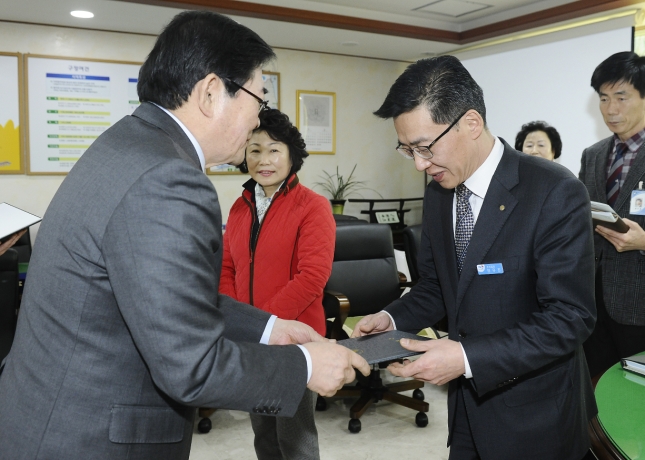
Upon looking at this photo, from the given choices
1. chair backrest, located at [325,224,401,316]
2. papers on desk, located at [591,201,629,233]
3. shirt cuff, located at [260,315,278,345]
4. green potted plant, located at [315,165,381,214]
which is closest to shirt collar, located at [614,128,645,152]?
papers on desk, located at [591,201,629,233]

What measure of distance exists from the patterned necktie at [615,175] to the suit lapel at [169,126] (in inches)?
93.3

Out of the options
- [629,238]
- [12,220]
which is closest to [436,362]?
[629,238]

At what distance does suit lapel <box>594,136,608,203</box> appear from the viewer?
9.47 ft

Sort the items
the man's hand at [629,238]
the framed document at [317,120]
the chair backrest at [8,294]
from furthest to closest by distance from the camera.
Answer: the framed document at [317,120]
the chair backrest at [8,294]
the man's hand at [629,238]

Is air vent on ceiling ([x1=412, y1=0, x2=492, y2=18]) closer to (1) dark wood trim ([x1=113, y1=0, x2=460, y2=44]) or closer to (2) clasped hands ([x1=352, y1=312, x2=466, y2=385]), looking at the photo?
(1) dark wood trim ([x1=113, y1=0, x2=460, y2=44])

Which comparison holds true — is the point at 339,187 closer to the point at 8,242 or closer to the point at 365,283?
the point at 365,283

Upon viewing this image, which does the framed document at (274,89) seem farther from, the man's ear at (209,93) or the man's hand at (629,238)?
the man's ear at (209,93)

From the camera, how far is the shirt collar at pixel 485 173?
4.99 ft

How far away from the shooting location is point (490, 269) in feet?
4.67

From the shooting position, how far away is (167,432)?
1.16m

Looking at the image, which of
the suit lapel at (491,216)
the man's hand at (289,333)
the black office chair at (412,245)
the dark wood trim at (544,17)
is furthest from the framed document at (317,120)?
the suit lapel at (491,216)

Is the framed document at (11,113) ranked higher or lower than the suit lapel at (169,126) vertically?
higher

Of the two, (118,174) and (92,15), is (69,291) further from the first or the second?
(92,15)

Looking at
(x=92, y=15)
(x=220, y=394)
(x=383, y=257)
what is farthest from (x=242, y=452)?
(x=92, y=15)
